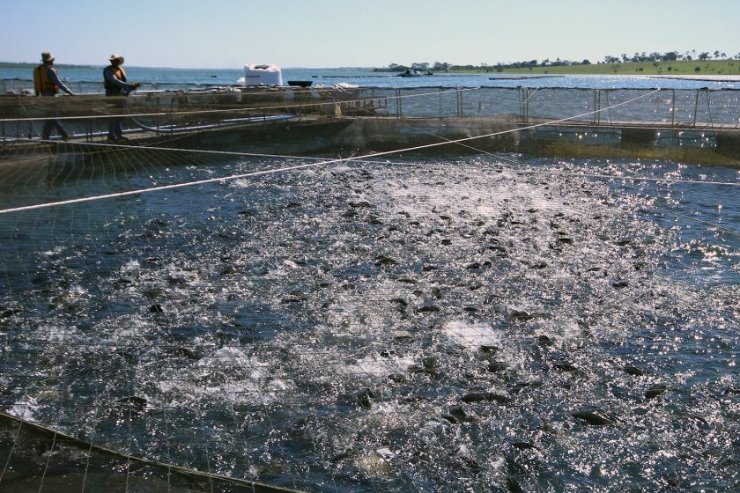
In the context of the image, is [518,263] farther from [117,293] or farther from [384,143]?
[384,143]

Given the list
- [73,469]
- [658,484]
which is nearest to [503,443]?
[658,484]

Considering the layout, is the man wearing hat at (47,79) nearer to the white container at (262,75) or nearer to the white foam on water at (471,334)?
the white foam on water at (471,334)

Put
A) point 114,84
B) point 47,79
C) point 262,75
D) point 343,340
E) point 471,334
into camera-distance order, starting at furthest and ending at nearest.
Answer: point 262,75
point 114,84
point 47,79
point 471,334
point 343,340

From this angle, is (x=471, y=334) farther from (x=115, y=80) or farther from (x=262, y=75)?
(x=262, y=75)

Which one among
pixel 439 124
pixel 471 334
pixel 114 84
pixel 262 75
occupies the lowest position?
pixel 471 334

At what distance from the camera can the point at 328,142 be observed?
28.8 meters

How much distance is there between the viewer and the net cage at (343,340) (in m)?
6.06

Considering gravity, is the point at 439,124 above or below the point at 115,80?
below

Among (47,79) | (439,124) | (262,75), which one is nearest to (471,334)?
(47,79)

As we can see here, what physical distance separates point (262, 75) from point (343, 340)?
4119cm

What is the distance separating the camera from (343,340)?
28.6 ft

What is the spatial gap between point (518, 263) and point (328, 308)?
12.6 feet

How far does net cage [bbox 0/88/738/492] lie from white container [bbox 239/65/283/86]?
29.0 m

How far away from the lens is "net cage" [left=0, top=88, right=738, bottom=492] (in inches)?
239
